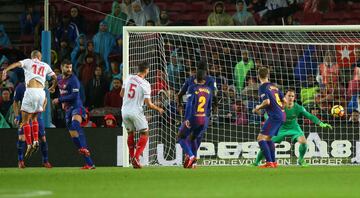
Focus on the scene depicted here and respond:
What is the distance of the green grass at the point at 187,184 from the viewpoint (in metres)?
10.9

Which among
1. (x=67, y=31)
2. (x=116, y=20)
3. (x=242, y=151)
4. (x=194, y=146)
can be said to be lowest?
(x=242, y=151)

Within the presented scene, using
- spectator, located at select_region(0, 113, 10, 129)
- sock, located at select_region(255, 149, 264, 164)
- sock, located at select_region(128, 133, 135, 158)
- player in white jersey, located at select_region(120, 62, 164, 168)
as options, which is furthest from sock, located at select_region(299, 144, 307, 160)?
spectator, located at select_region(0, 113, 10, 129)

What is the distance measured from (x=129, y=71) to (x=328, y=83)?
4041 millimetres

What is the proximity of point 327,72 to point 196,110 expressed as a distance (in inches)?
180

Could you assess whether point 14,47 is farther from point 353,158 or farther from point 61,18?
point 353,158

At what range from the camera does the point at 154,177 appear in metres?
14.0

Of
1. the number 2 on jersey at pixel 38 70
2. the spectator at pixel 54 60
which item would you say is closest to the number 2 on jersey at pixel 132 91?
the number 2 on jersey at pixel 38 70

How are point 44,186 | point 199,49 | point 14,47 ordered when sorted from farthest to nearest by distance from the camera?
point 14,47
point 199,49
point 44,186

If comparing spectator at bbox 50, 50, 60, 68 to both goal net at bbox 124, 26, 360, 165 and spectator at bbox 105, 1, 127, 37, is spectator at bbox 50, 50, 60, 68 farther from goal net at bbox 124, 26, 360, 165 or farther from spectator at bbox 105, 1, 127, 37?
goal net at bbox 124, 26, 360, 165

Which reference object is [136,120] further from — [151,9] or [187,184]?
[151,9]

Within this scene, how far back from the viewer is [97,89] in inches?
872

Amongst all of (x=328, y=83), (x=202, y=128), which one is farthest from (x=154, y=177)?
(x=328, y=83)

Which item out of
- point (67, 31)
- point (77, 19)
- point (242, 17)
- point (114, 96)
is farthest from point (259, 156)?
point (77, 19)

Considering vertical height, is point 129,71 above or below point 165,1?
below
